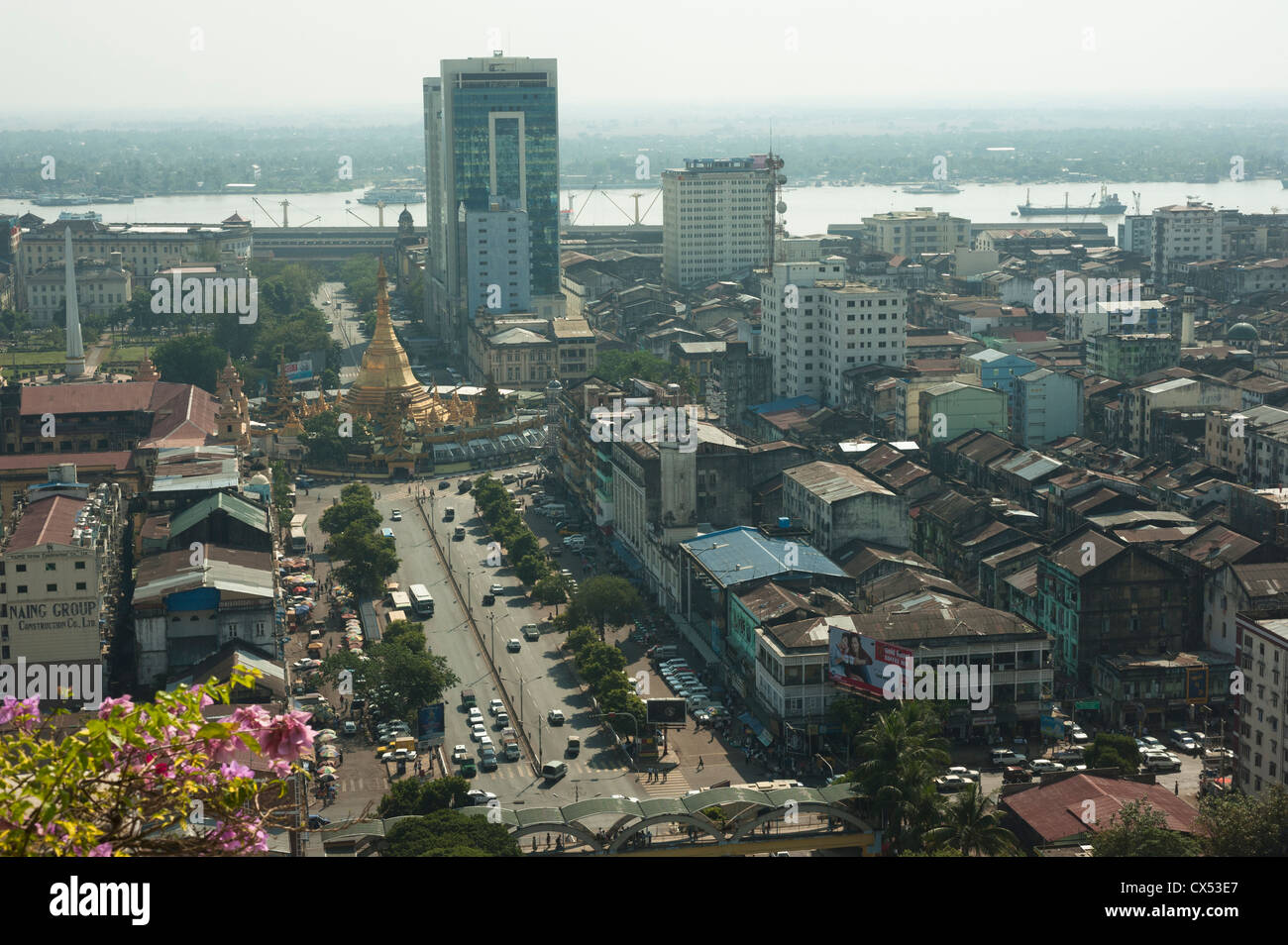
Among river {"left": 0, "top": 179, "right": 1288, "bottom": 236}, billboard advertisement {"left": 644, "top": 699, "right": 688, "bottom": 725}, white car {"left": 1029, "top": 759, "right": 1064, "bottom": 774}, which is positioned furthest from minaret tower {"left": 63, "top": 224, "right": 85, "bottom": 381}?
river {"left": 0, "top": 179, "right": 1288, "bottom": 236}

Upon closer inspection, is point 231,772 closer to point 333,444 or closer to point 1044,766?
point 1044,766

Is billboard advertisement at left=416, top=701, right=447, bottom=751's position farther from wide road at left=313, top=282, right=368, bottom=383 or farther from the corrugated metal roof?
wide road at left=313, top=282, right=368, bottom=383

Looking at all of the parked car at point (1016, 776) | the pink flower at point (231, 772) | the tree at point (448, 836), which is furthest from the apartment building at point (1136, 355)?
the pink flower at point (231, 772)

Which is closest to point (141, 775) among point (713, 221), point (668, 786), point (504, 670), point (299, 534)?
point (668, 786)

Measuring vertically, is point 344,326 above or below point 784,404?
above

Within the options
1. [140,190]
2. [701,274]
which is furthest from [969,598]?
[140,190]

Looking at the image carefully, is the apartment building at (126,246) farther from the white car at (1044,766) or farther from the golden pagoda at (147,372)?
the white car at (1044,766)

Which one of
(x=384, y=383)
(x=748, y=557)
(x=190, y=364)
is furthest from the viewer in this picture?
(x=190, y=364)
